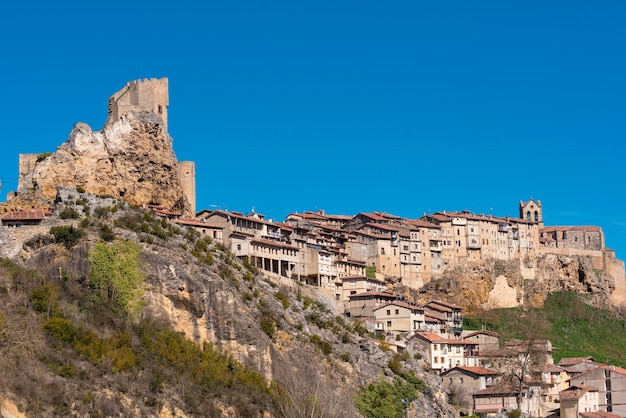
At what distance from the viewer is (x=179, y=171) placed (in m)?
89.7

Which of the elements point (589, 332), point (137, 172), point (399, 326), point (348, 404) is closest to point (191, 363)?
point (348, 404)

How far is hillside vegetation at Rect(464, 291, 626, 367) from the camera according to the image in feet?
359

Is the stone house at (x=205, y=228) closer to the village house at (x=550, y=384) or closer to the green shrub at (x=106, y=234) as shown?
the green shrub at (x=106, y=234)

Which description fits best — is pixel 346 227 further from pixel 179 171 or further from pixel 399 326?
pixel 179 171

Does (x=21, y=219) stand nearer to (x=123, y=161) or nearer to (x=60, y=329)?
(x=60, y=329)

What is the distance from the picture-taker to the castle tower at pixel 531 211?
13662 centimetres

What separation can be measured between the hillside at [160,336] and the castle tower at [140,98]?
12187 millimetres

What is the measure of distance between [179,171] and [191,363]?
87.8 ft

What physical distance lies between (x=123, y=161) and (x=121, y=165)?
0.37 meters

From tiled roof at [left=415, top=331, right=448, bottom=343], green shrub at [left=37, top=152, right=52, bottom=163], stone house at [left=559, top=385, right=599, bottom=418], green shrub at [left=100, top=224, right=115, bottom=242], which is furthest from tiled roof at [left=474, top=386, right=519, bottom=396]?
green shrub at [left=37, top=152, right=52, bottom=163]

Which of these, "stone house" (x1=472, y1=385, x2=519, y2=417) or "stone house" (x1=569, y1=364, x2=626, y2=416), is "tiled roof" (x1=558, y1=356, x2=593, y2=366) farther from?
"stone house" (x1=472, y1=385, x2=519, y2=417)

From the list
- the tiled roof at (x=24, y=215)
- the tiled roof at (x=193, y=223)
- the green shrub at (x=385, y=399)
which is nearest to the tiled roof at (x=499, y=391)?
the green shrub at (x=385, y=399)

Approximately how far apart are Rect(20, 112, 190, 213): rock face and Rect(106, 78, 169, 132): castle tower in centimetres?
125

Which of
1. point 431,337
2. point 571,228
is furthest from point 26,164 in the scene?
point 571,228
